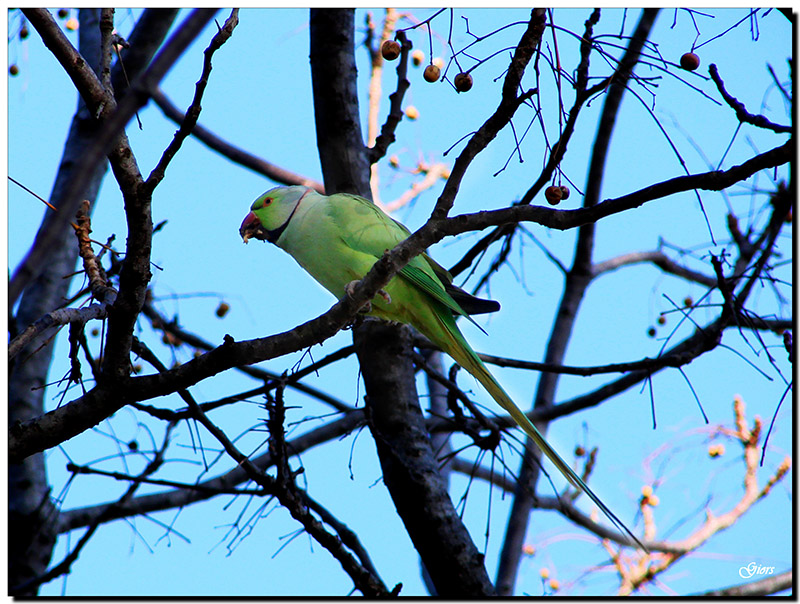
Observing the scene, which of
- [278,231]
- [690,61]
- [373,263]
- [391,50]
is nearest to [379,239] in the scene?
[373,263]

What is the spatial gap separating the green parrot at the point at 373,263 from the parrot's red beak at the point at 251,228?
1.06 ft

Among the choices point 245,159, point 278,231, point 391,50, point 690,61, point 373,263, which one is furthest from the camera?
point 245,159

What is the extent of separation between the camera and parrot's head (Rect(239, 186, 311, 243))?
390cm

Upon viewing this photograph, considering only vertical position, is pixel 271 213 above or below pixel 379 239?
above

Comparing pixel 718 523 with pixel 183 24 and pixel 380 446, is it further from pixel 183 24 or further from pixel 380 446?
pixel 183 24

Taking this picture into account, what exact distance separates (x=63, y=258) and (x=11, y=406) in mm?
948

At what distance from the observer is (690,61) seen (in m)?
2.64

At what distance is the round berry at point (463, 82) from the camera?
7.64 feet

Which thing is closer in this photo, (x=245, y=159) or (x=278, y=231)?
(x=278, y=231)

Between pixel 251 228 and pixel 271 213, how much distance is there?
162 millimetres

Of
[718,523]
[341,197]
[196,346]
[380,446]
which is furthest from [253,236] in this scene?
[718,523]

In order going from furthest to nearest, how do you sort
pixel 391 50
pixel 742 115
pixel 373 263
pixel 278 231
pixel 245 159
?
pixel 245 159 → pixel 278 231 → pixel 373 263 → pixel 391 50 → pixel 742 115

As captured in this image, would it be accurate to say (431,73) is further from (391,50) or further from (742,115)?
(742,115)

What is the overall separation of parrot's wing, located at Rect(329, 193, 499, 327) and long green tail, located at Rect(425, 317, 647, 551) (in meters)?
0.12
